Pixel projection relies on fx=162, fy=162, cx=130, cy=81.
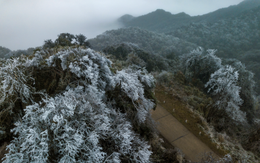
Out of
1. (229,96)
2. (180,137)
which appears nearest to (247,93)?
(229,96)

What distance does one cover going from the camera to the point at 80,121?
125 inches

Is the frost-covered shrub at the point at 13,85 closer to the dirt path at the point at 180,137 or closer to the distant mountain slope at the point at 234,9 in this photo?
the dirt path at the point at 180,137

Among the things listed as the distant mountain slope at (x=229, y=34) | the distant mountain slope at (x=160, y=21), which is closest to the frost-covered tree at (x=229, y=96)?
the distant mountain slope at (x=229, y=34)

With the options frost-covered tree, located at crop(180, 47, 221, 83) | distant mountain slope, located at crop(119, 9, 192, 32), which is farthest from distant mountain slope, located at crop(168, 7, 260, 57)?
frost-covered tree, located at crop(180, 47, 221, 83)

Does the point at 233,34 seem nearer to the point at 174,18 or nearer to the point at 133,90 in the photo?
the point at 174,18

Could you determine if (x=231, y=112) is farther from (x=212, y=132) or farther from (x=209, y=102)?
(x=212, y=132)

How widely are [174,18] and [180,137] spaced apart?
6603 cm

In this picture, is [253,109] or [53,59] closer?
[53,59]

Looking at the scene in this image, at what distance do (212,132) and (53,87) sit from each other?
239 inches

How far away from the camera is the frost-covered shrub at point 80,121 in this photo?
9.20 feet

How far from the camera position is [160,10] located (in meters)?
71.2

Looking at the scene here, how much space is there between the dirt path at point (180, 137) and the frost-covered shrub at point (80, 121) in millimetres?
1792

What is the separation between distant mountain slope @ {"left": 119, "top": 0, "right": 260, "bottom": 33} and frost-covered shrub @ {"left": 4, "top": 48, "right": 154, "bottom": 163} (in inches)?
2196

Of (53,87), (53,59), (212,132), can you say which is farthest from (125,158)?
(212,132)
